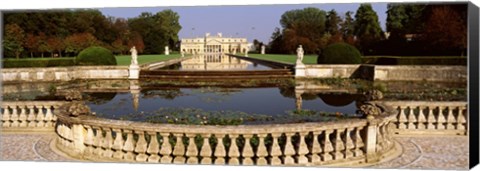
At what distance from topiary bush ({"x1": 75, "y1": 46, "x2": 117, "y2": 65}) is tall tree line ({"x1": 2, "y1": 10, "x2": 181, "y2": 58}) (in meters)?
0.20

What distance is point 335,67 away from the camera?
15.1 m

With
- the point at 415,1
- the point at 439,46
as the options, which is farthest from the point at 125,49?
the point at 415,1

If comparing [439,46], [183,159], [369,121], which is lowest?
[183,159]

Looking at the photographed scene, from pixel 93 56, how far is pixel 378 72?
8168 mm

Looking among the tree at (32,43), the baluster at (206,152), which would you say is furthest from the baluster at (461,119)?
the tree at (32,43)

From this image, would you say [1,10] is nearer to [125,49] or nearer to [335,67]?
[125,49]

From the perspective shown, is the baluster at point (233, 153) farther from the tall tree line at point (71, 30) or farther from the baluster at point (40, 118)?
the baluster at point (40, 118)

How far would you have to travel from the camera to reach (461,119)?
5578 mm

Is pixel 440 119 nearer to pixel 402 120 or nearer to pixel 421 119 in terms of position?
pixel 421 119

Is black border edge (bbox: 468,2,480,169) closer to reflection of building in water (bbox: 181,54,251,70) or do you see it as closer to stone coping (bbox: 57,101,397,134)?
stone coping (bbox: 57,101,397,134)

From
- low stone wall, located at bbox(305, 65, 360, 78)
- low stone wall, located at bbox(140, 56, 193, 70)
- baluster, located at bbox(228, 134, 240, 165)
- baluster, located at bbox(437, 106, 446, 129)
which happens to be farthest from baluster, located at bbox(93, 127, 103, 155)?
low stone wall, located at bbox(140, 56, 193, 70)

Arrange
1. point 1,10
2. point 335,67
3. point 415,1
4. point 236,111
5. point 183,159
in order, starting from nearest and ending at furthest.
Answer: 1. point 183,159
2. point 415,1
3. point 1,10
4. point 236,111
5. point 335,67

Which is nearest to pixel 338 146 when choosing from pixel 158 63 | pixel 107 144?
pixel 107 144

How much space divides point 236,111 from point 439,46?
11.7 ft
